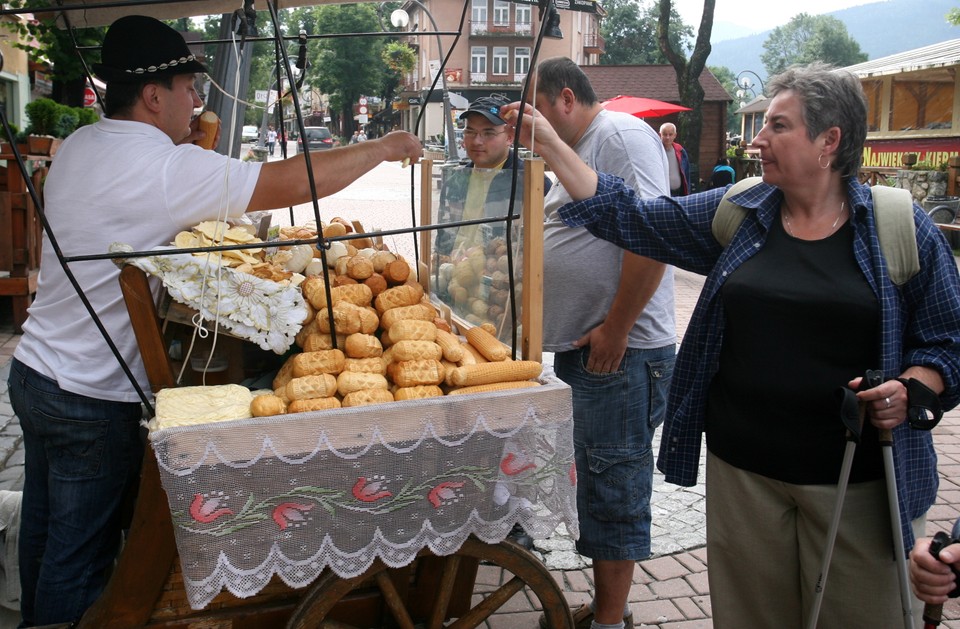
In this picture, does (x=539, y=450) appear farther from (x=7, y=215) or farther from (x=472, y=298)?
(x=7, y=215)

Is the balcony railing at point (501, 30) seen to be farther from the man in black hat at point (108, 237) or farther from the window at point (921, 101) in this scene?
the man in black hat at point (108, 237)

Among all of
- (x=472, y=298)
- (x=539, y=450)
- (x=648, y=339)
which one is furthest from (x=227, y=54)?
(x=539, y=450)

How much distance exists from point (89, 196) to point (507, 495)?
4.49 feet

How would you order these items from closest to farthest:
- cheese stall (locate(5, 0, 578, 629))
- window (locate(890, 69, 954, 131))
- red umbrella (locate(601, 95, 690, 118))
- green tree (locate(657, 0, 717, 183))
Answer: cheese stall (locate(5, 0, 578, 629))
red umbrella (locate(601, 95, 690, 118))
green tree (locate(657, 0, 717, 183))
window (locate(890, 69, 954, 131))

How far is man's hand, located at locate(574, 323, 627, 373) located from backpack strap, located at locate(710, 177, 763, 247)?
56cm

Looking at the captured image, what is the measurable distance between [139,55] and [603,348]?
5.41ft

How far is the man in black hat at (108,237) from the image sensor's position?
2.20 metres

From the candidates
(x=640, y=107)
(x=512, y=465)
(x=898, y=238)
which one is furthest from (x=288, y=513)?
(x=640, y=107)

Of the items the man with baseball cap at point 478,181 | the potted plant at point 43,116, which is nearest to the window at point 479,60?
the potted plant at point 43,116

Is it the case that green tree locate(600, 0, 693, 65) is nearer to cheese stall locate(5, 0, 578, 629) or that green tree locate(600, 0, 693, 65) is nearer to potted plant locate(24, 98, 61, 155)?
potted plant locate(24, 98, 61, 155)

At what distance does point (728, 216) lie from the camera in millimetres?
2287

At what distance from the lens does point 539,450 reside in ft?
7.53

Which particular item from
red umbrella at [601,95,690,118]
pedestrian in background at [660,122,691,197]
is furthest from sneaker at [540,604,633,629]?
red umbrella at [601,95,690,118]

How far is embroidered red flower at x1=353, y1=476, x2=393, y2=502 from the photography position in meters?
2.11
